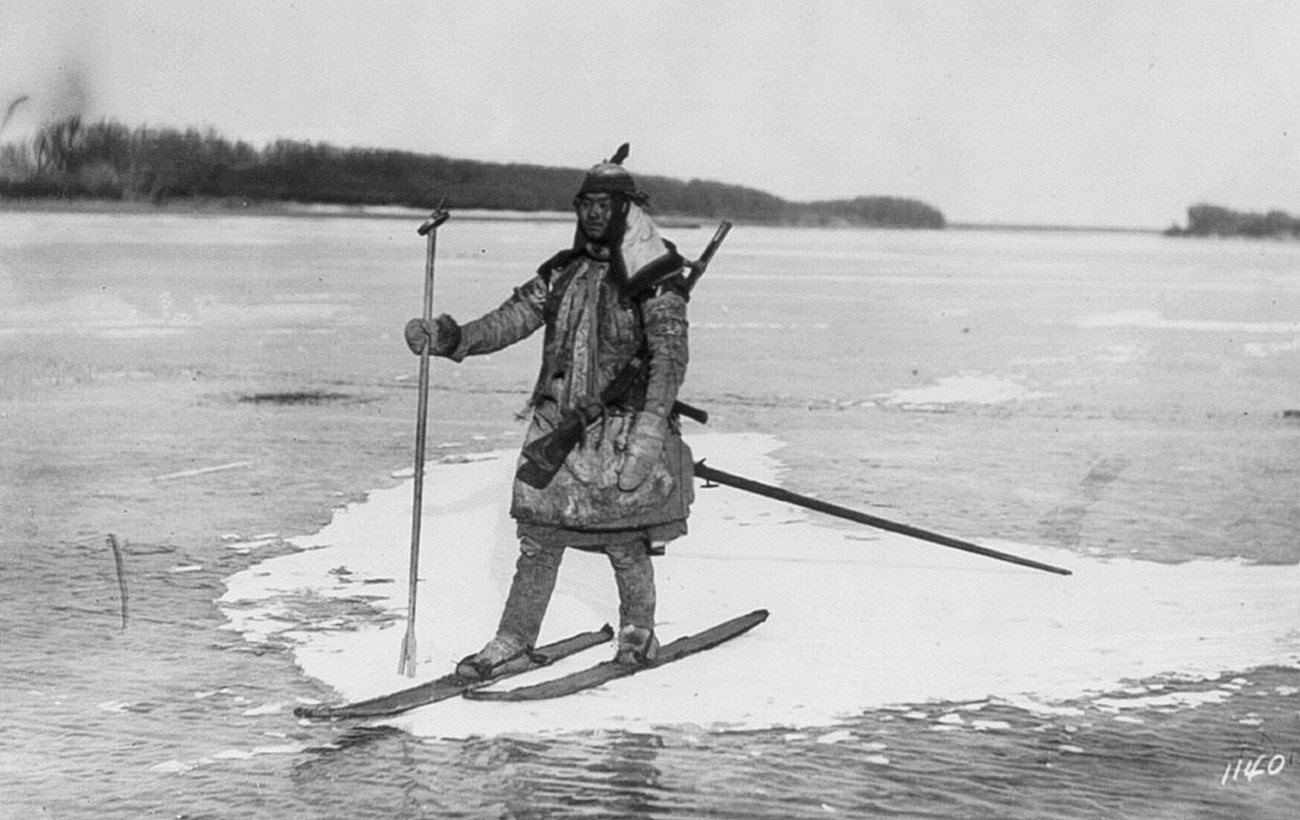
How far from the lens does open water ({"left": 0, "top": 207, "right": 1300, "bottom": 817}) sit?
14.2 ft

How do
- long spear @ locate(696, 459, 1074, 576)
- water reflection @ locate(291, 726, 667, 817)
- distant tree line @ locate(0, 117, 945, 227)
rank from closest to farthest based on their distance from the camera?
water reflection @ locate(291, 726, 667, 817) < long spear @ locate(696, 459, 1074, 576) < distant tree line @ locate(0, 117, 945, 227)

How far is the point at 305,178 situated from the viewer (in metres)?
16.5

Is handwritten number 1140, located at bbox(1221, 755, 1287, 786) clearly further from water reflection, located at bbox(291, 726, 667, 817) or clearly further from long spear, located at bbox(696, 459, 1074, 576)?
long spear, located at bbox(696, 459, 1074, 576)

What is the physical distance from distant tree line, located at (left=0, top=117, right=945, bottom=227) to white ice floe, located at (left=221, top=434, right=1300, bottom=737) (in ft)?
20.7

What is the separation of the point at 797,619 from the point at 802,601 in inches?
11.7

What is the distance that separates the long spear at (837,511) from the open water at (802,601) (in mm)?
120

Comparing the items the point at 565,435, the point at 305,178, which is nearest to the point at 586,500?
the point at 565,435

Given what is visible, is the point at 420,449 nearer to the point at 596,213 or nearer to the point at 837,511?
the point at 596,213

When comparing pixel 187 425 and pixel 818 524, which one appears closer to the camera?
pixel 818 524

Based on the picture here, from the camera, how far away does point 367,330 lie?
1472 cm

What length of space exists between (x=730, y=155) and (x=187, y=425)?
188 inches

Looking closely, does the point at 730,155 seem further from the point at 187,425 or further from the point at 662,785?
the point at 662,785

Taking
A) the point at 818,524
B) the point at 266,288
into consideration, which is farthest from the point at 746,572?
the point at 266,288

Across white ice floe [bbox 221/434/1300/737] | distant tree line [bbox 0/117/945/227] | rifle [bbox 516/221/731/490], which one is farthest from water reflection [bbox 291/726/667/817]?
distant tree line [bbox 0/117/945/227]
